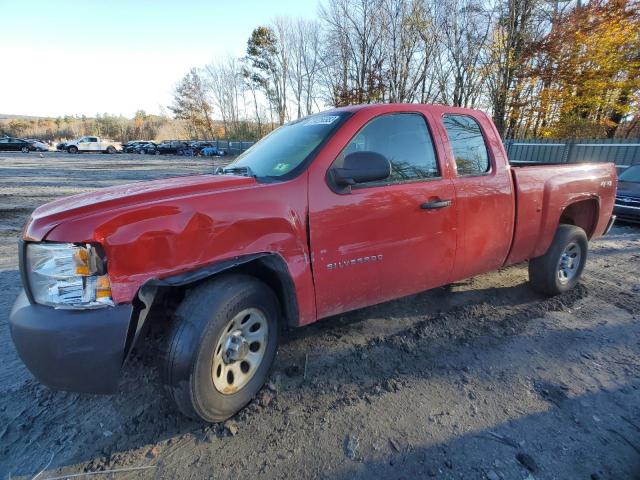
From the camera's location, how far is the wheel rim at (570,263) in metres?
4.06

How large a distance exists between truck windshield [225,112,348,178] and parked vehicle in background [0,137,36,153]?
5099cm

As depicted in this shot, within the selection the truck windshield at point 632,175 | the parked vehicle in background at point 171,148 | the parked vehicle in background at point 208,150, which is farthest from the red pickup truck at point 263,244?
the parked vehicle in background at point 171,148

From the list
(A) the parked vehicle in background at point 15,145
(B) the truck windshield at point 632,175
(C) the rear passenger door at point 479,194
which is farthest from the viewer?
(A) the parked vehicle in background at point 15,145

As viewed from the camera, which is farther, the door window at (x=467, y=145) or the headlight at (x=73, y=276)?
the door window at (x=467, y=145)

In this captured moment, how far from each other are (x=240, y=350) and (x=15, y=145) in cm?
5283

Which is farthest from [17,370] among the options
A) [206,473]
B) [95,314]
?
[206,473]

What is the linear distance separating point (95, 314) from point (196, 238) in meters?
0.62

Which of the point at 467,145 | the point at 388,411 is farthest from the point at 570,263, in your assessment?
the point at 388,411

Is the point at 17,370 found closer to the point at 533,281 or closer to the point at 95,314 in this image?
the point at 95,314

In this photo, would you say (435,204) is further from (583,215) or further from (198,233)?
(583,215)

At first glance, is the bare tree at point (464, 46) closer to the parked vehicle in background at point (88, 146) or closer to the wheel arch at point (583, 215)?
the wheel arch at point (583, 215)

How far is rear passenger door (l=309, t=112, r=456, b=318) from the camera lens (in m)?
2.38

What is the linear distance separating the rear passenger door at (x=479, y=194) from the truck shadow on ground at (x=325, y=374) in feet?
1.97

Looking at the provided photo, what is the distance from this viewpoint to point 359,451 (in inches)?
78.3
